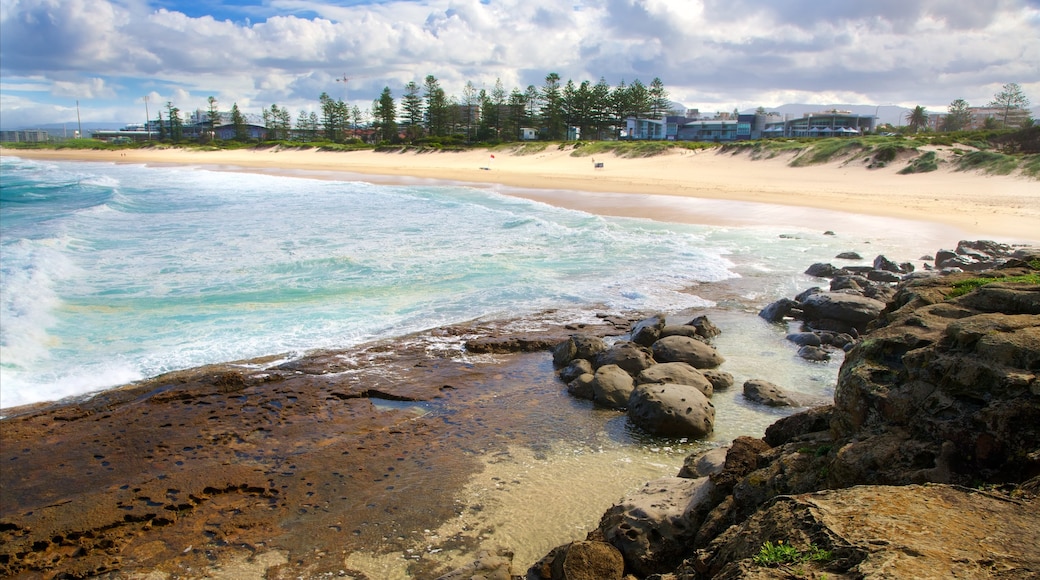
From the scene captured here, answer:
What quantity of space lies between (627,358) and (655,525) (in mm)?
4422

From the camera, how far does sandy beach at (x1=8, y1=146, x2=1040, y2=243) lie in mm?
23078

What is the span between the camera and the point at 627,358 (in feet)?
28.0

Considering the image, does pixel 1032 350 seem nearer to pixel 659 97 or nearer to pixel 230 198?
pixel 230 198

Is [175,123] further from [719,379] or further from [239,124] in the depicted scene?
[719,379]

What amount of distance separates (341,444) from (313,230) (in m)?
15.7

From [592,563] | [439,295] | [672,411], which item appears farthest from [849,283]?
[592,563]

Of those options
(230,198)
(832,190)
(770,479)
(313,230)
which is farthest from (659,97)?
(770,479)

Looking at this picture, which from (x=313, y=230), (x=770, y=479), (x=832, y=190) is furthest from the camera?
(x=832, y=190)

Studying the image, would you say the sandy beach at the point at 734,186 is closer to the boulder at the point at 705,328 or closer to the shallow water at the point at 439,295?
the shallow water at the point at 439,295

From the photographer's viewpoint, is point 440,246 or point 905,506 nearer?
point 905,506

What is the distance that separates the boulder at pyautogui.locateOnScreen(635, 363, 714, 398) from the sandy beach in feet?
47.8

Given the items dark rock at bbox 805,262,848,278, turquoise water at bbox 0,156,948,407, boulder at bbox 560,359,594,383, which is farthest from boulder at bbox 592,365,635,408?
dark rock at bbox 805,262,848,278

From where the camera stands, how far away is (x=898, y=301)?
5.57 m

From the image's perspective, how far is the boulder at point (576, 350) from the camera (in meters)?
8.97
